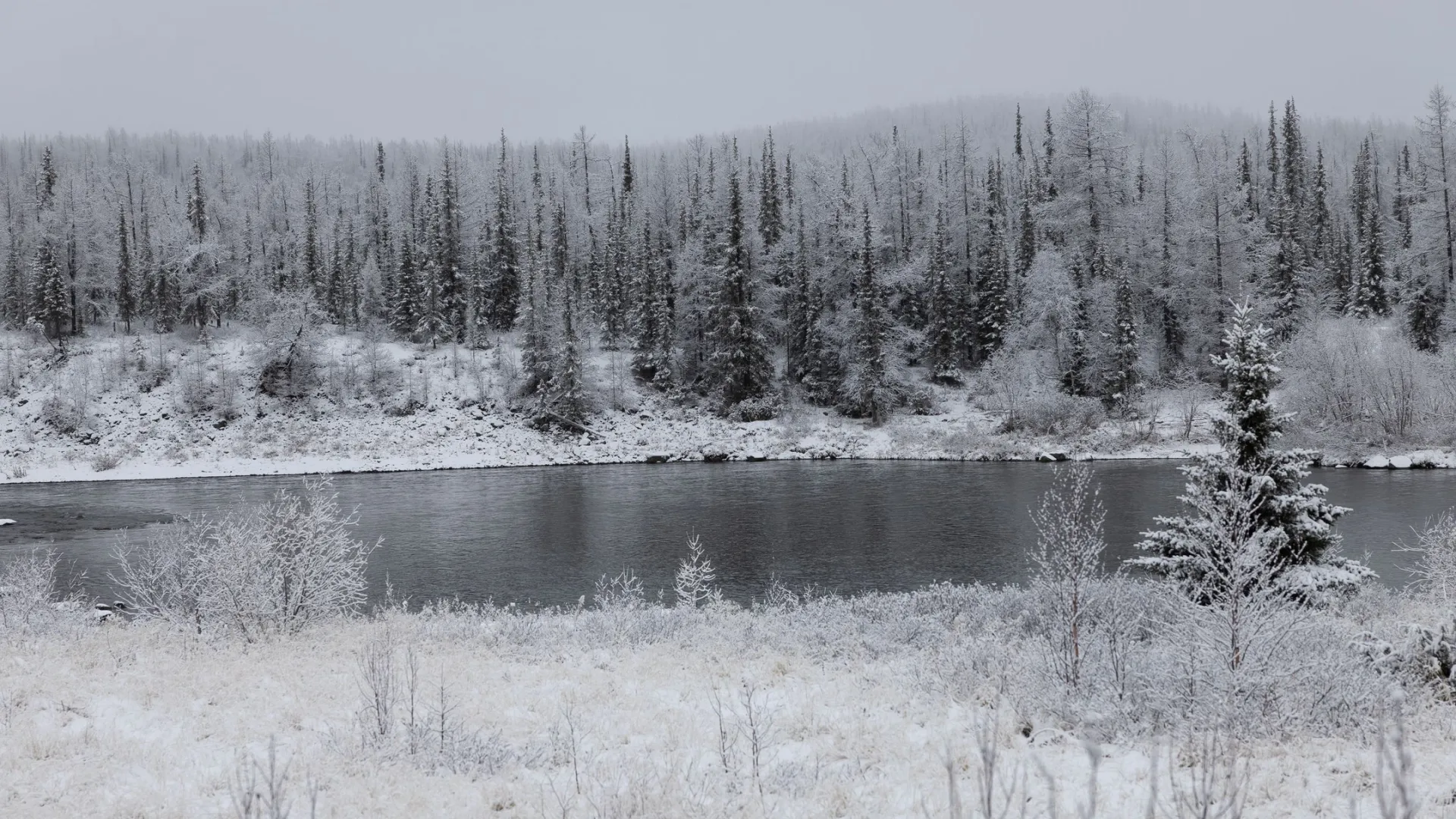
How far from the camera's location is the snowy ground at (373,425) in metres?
46.7

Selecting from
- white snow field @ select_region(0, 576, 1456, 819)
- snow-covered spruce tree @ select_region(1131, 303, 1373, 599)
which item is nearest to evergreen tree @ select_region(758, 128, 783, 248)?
snow-covered spruce tree @ select_region(1131, 303, 1373, 599)

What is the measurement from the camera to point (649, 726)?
27.6ft

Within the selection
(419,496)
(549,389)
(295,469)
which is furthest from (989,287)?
(295,469)

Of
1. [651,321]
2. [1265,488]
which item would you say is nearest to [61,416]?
[651,321]

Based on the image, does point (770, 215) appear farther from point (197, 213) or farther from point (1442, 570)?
point (197, 213)

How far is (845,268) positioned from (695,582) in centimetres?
4932

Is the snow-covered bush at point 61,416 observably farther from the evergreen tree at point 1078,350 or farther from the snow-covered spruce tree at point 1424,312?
the snow-covered spruce tree at point 1424,312

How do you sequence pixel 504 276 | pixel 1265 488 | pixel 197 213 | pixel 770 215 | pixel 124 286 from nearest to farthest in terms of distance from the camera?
1. pixel 1265 488
2. pixel 770 215
3. pixel 124 286
4. pixel 504 276
5. pixel 197 213

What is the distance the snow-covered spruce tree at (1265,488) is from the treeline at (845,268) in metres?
39.5

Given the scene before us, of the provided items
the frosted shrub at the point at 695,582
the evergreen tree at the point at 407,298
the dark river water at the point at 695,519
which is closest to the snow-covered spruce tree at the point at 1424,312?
the dark river water at the point at 695,519

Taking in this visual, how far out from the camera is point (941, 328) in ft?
197

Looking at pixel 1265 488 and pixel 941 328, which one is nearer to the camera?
pixel 1265 488

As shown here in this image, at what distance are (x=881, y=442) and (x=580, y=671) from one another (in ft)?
137

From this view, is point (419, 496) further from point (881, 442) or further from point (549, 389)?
point (881, 442)
